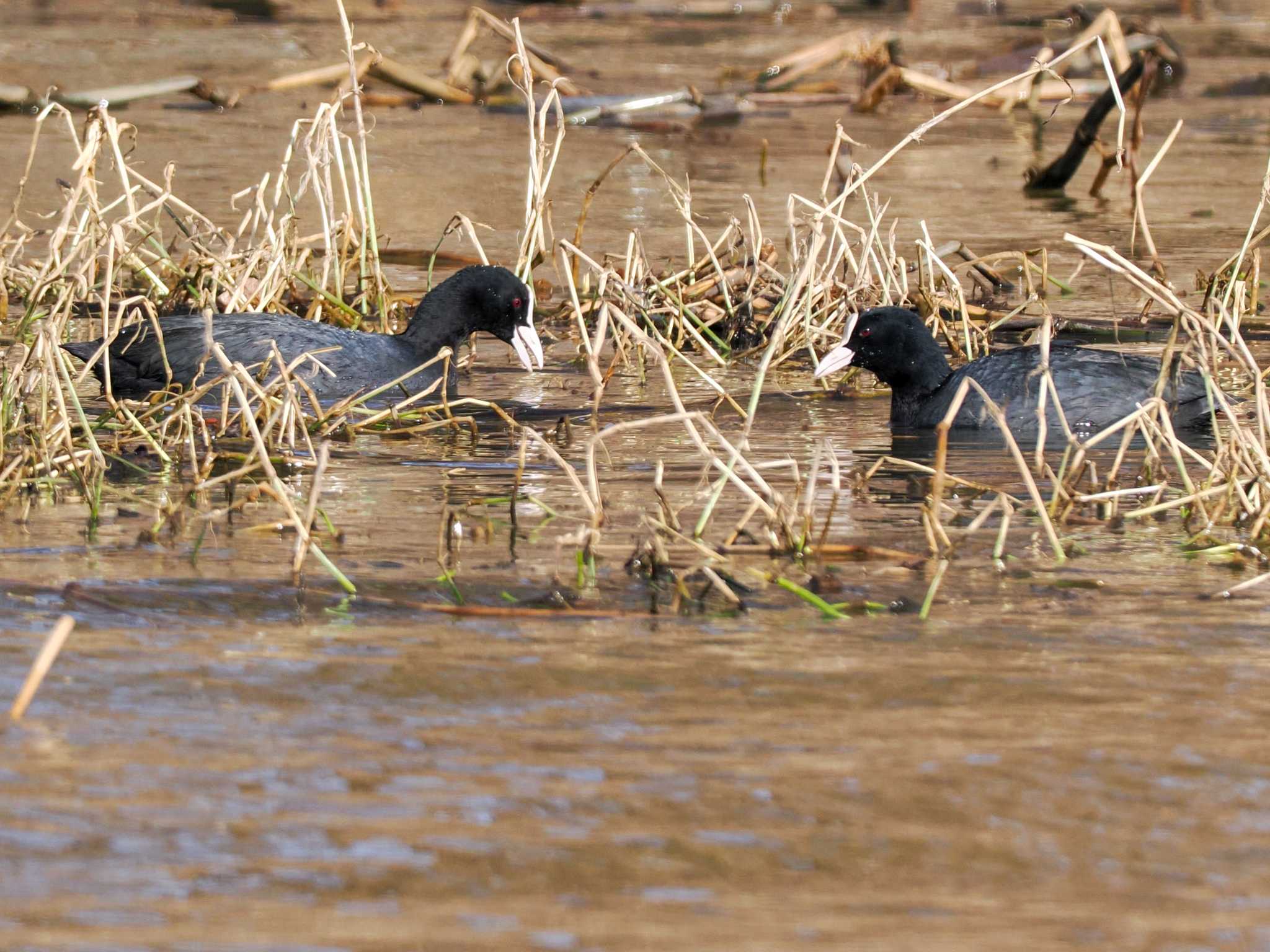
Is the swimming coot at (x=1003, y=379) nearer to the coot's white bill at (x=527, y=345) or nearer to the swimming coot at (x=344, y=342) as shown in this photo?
the coot's white bill at (x=527, y=345)

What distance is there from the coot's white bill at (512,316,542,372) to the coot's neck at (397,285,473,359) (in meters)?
0.28

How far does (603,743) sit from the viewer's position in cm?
346

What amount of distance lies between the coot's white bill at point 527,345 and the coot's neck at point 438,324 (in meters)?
0.28

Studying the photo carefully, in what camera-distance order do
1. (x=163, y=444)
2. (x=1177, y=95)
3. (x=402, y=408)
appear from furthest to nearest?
(x=1177, y=95), (x=402, y=408), (x=163, y=444)

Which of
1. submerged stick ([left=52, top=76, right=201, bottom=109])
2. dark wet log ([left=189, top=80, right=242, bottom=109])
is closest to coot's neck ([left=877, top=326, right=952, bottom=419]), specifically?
submerged stick ([left=52, top=76, right=201, bottom=109])

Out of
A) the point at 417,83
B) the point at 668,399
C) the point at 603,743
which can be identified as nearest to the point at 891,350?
the point at 668,399

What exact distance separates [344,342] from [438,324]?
610 mm

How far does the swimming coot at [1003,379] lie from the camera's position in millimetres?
6793

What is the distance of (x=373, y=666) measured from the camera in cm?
384

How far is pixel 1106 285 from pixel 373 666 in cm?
651

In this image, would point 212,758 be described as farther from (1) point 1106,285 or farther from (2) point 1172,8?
(2) point 1172,8

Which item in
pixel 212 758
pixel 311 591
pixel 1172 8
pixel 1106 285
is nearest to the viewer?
pixel 212 758

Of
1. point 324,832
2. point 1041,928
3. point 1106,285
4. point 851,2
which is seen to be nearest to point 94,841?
point 324,832

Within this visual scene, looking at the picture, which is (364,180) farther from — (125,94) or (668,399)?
(125,94)
